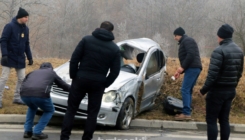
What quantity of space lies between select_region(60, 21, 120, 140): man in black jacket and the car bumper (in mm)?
1056

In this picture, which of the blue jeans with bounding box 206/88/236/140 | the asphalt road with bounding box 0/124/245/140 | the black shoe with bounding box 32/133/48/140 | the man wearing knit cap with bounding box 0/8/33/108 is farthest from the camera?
the man wearing knit cap with bounding box 0/8/33/108

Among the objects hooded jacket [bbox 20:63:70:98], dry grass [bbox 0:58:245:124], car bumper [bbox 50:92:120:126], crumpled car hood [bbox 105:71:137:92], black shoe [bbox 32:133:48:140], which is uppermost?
hooded jacket [bbox 20:63:70:98]

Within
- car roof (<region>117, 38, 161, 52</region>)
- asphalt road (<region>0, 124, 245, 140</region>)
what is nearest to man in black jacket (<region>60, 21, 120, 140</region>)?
asphalt road (<region>0, 124, 245, 140</region>)

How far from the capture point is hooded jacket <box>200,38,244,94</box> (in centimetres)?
527

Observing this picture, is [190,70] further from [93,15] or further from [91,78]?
[93,15]

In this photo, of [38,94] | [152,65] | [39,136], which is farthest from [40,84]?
[152,65]

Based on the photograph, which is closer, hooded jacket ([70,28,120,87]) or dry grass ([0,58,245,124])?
hooded jacket ([70,28,120,87])

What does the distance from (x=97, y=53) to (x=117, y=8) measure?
70483 mm

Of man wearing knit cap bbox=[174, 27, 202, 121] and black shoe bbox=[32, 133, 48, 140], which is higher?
man wearing knit cap bbox=[174, 27, 202, 121]

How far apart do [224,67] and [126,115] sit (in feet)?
7.16

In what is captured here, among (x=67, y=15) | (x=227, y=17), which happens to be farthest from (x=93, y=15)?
(x=227, y=17)

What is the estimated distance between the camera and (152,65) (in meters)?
8.01

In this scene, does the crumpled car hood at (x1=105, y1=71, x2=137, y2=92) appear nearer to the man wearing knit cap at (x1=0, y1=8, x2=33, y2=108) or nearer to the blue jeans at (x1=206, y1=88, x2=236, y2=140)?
the blue jeans at (x1=206, y1=88, x2=236, y2=140)

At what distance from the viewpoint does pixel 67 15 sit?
63156mm
